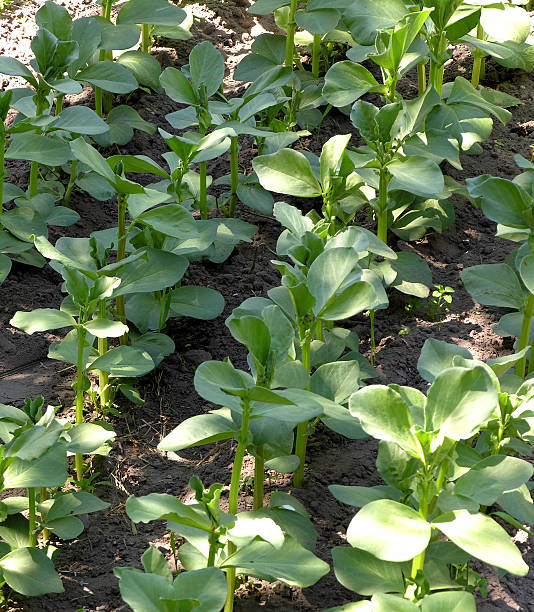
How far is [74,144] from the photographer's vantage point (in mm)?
2189

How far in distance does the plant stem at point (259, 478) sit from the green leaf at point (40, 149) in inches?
47.9

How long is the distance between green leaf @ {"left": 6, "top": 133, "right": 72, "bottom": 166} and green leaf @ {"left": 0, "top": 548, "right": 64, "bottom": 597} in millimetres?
1262

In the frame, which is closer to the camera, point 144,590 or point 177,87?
point 144,590

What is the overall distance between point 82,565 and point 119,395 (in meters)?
0.60

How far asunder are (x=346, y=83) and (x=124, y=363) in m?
1.22

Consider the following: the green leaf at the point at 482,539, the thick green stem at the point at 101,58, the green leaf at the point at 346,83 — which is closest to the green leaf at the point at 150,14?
the thick green stem at the point at 101,58

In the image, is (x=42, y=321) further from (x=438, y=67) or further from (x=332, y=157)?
(x=438, y=67)

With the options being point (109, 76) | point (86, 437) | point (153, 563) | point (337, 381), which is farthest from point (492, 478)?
point (109, 76)

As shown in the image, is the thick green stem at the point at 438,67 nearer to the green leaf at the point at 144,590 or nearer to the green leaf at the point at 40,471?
the green leaf at the point at 40,471

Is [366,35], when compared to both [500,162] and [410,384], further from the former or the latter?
[410,384]

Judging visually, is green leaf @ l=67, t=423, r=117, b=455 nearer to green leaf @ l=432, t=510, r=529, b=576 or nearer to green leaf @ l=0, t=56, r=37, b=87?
green leaf @ l=432, t=510, r=529, b=576

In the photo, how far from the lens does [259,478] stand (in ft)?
6.54

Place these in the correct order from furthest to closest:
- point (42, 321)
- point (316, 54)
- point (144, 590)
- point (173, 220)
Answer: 1. point (316, 54)
2. point (173, 220)
3. point (42, 321)
4. point (144, 590)

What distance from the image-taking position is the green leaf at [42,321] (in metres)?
2.20
